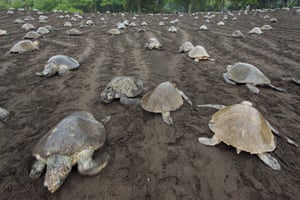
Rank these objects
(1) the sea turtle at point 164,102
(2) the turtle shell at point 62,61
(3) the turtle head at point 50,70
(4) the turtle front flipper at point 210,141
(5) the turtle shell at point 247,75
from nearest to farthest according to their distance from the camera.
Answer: (4) the turtle front flipper at point 210,141 → (1) the sea turtle at point 164,102 → (5) the turtle shell at point 247,75 → (3) the turtle head at point 50,70 → (2) the turtle shell at point 62,61

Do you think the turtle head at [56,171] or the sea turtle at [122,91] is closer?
the turtle head at [56,171]

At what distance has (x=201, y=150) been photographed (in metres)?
2.31

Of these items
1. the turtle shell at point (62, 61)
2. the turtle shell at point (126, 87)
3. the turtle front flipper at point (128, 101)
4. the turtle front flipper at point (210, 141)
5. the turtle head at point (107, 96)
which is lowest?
the turtle front flipper at point (210, 141)

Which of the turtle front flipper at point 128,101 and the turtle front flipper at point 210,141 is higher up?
the turtle front flipper at point 128,101

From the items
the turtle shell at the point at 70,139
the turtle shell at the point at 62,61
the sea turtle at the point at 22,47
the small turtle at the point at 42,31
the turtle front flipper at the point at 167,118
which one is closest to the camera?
the turtle shell at the point at 70,139

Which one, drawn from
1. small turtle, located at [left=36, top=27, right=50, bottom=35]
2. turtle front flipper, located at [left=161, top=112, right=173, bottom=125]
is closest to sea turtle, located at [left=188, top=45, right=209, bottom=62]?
turtle front flipper, located at [left=161, top=112, right=173, bottom=125]

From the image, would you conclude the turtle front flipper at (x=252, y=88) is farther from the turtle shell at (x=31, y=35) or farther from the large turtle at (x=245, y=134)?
the turtle shell at (x=31, y=35)

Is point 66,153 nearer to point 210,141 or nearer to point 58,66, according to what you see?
point 210,141

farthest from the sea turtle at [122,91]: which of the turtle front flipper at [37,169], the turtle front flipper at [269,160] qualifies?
the turtle front flipper at [269,160]

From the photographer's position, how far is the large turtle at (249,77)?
12.1ft

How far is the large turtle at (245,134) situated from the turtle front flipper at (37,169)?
2070 millimetres

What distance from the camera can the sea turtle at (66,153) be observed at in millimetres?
1824

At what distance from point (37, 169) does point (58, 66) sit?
327 centimetres

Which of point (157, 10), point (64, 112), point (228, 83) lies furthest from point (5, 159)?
point (157, 10)
